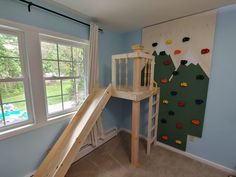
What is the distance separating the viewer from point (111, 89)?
191cm

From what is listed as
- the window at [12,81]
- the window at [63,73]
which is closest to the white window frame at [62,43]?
the window at [63,73]

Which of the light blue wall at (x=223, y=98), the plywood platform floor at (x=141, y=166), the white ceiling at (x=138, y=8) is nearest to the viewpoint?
the white ceiling at (x=138, y=8)

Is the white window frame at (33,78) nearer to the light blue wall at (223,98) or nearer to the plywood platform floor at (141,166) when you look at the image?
the plywood platform floor at (141,166)

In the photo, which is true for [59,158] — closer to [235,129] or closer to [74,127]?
[74,127]

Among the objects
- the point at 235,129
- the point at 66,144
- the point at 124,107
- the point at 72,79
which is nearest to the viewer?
the point at 66,144

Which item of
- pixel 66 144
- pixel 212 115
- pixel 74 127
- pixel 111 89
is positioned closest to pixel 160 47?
pixel 111 89

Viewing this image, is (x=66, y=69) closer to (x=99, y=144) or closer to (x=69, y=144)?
(x=69, y=144)

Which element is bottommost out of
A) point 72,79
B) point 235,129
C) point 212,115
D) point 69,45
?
point 235,129

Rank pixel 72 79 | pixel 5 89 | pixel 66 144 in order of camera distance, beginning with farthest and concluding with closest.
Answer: pixel 72 79 < pixel 66 144 < pixel 5 89

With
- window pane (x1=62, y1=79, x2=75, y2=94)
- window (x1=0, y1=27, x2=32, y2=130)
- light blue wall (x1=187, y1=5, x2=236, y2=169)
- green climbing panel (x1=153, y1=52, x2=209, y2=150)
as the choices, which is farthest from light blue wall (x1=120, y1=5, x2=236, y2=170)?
window (x1=0, y1=27, x2=32, y2=130)

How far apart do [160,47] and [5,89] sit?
251 cm

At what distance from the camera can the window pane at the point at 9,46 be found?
1.36 m

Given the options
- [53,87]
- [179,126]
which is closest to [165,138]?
[179,126]

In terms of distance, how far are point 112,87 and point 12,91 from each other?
134cm
